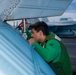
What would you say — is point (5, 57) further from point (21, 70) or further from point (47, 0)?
point (47, 0)

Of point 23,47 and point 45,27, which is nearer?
point 23,47

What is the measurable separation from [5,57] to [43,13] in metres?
2.01

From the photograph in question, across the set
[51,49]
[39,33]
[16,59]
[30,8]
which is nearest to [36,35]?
[39,33]

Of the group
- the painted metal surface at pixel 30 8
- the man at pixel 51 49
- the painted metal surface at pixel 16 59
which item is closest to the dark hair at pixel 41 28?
the man at pixel 51 49

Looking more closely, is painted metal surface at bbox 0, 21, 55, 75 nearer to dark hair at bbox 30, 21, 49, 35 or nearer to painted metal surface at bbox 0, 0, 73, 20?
painted metal surface at bbox 0, 0, 73, 20

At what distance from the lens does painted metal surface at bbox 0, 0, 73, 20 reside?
3.24 meters

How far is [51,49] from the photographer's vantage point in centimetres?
321

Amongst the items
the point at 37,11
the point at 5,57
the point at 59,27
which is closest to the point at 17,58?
the point at 5,57

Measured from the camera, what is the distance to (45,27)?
3.74 m

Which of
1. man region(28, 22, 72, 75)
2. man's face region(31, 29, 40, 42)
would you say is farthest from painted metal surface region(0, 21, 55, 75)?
man's face region(31, 29, 40, 42)

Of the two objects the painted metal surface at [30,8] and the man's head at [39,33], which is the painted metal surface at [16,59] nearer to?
the painted metal surface at [30,8]

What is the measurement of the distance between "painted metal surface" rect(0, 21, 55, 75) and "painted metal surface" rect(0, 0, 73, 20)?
39.8 inches

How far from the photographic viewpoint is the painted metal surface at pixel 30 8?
10.6ft

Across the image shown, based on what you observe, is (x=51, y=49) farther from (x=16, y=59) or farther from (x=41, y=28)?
(x=16, y=59)
